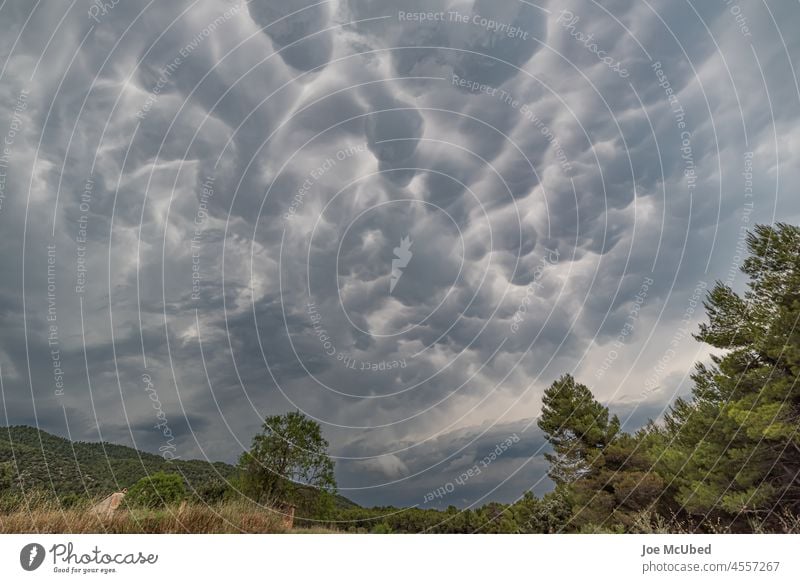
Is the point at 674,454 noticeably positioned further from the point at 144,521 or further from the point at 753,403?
the point at 144,521

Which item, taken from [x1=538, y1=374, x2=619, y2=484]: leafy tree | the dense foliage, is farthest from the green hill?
[x1=538, y1=374, x2=619, y2=484]: leafy tree

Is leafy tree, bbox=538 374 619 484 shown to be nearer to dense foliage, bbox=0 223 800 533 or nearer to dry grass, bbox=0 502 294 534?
dense foliage, bbox=0 223 800 533

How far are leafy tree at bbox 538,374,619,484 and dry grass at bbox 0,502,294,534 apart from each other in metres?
31.9

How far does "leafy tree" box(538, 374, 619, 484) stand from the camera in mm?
42312

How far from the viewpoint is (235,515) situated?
15.4 m

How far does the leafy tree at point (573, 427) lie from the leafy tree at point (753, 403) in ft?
34.6

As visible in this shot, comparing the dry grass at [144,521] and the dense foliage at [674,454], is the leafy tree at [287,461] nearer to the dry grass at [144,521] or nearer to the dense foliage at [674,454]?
the dense foliage at [674,454]

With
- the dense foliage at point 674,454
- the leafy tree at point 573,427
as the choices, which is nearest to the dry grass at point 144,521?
the dense foliage at point 674,454

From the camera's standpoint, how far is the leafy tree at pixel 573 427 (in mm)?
42312

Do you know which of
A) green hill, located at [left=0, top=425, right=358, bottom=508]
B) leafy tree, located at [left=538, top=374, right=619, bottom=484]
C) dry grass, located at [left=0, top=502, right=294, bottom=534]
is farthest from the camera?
leafy tree, located at [left=538, top=374, right=619, bottom=484]

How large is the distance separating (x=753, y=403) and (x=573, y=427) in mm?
21690

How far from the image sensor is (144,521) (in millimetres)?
13266
